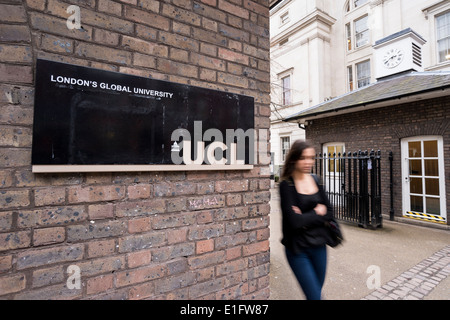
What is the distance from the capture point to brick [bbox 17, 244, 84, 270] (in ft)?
4.23

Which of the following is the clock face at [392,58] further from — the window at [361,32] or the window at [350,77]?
the window at [361,32]

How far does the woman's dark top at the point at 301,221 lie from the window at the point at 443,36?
45.4ft

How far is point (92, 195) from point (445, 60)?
1528cm

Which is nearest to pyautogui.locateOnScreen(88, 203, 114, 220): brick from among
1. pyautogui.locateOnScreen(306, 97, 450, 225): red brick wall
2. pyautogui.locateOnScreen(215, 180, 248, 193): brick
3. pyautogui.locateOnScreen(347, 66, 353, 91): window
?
pyautogui.locateOnScreen(215, 180, 248, 193): brick

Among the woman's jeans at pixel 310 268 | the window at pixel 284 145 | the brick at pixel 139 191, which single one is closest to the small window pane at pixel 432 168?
the woman's jeans at pixel 310 268

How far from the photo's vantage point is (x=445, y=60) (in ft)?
35.3

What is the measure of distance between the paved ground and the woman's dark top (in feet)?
4.22

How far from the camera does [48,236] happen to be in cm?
134

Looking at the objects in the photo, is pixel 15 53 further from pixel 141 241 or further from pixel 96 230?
pixel 141 241

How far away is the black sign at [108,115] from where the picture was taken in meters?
1.32

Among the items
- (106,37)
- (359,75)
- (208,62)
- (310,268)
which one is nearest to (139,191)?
(106,37)

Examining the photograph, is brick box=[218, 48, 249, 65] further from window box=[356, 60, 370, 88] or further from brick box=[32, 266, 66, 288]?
window box=[356, 60, 370, 88]

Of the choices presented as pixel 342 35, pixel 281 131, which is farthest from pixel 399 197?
pixel 342 35

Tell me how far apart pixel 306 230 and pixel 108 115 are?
1.70m
